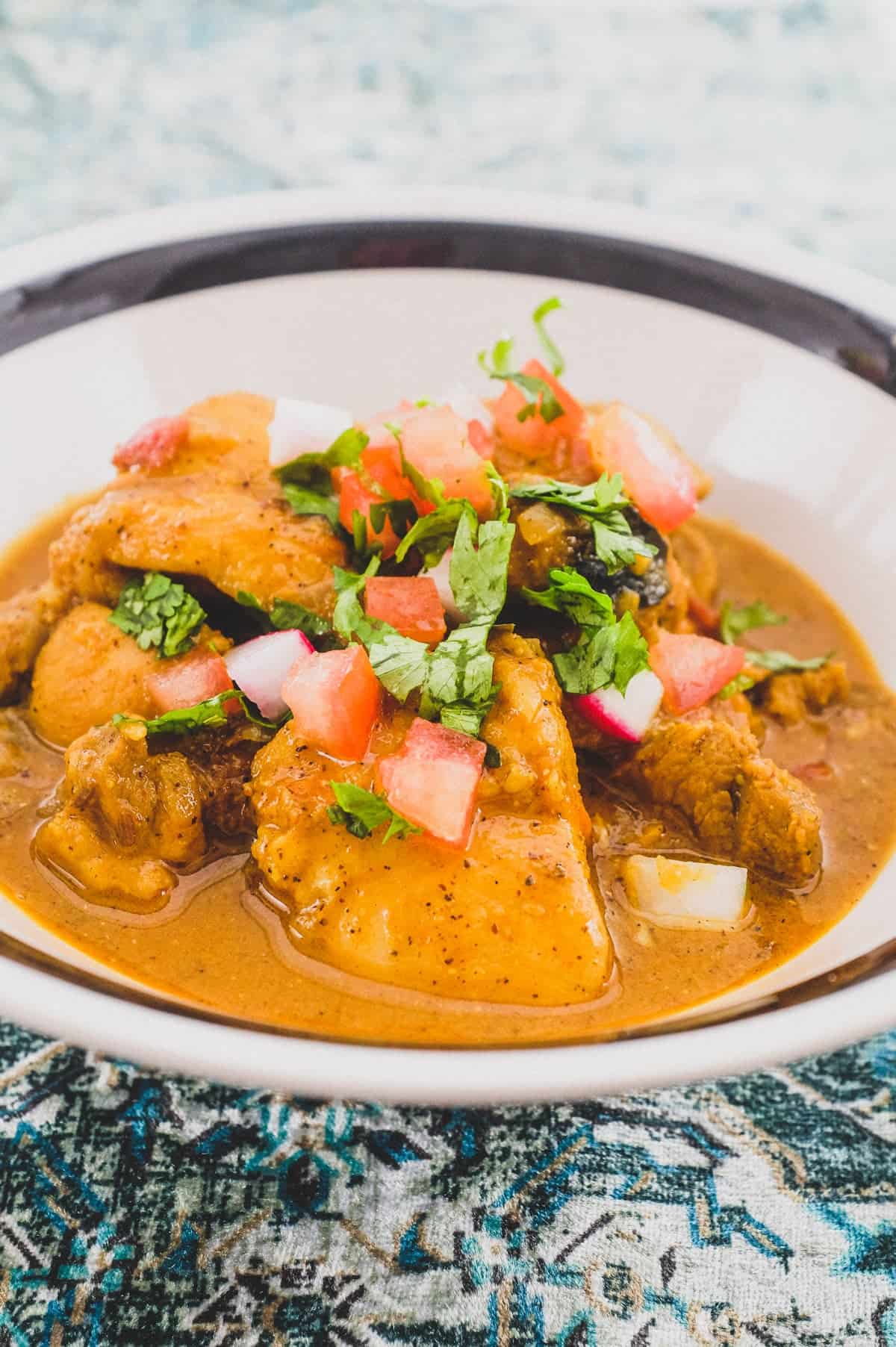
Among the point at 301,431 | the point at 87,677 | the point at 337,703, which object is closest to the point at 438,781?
the point at 337,703

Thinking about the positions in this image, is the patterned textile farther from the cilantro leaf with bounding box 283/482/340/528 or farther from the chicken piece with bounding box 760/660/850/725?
the cilantro leaf with bounding box 283/482/340/528

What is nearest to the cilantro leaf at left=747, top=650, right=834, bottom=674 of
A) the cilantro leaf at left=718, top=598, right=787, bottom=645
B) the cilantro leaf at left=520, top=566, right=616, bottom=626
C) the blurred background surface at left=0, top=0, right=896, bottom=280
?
the cilantro leaf at left=718, top=598, right=787, bottom=645

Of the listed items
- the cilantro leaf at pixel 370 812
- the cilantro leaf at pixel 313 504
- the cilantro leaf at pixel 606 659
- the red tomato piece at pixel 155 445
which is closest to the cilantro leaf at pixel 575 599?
the cilantro leaf at pixel 606 659

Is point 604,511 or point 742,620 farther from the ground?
point 604,511

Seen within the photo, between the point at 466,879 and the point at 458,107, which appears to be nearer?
the point at 466,879

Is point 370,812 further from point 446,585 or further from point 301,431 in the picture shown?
point 301,431

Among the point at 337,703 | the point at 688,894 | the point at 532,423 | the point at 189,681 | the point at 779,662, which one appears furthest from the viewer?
the point at 779,662

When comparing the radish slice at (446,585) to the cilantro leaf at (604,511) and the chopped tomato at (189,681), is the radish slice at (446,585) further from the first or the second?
the chopped tomato at (189,681)
